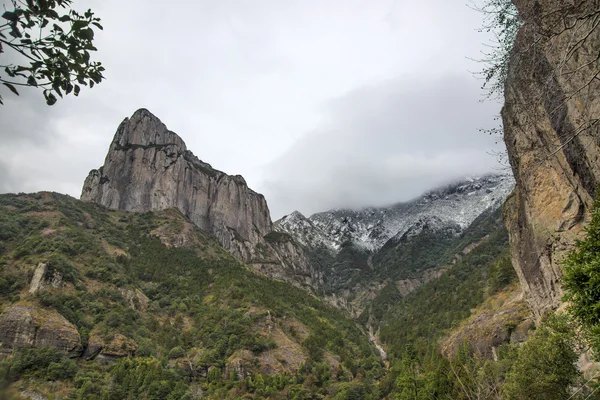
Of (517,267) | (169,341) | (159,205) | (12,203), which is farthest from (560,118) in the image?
(159,205)

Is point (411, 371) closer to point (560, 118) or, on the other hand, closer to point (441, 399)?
point (441, 399)

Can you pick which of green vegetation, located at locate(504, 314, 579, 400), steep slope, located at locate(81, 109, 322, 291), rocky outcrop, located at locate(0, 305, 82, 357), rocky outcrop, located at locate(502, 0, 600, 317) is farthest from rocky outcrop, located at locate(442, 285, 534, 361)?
steep slope, located at locate(81, 109, 322, 291)

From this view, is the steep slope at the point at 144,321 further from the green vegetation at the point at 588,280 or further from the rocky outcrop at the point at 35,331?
the green vegetation at the point at 588,280

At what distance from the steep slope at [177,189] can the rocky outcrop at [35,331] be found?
8149cm

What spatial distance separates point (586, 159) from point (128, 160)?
143 metres

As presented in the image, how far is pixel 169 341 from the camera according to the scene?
63.4 m

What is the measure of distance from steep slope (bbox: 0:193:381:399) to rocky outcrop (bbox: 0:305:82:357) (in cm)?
14

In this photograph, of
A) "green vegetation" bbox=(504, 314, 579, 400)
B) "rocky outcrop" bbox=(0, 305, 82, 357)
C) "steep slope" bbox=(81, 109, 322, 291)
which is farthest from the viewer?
"steep slope" bbox=(81, 109, 322, 291)

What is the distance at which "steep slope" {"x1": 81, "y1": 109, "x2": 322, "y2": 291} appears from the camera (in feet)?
435

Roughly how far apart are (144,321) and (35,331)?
20261mm

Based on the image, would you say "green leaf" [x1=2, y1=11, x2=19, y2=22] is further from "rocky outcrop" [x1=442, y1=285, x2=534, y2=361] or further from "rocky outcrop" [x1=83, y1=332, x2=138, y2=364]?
"rocky outcrop" [x1=83, y1=332, x2=138, y2=364]

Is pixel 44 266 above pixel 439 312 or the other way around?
above

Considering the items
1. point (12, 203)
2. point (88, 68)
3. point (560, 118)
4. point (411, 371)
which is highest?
point (12, 203)

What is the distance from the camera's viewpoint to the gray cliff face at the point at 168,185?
13238 cm
